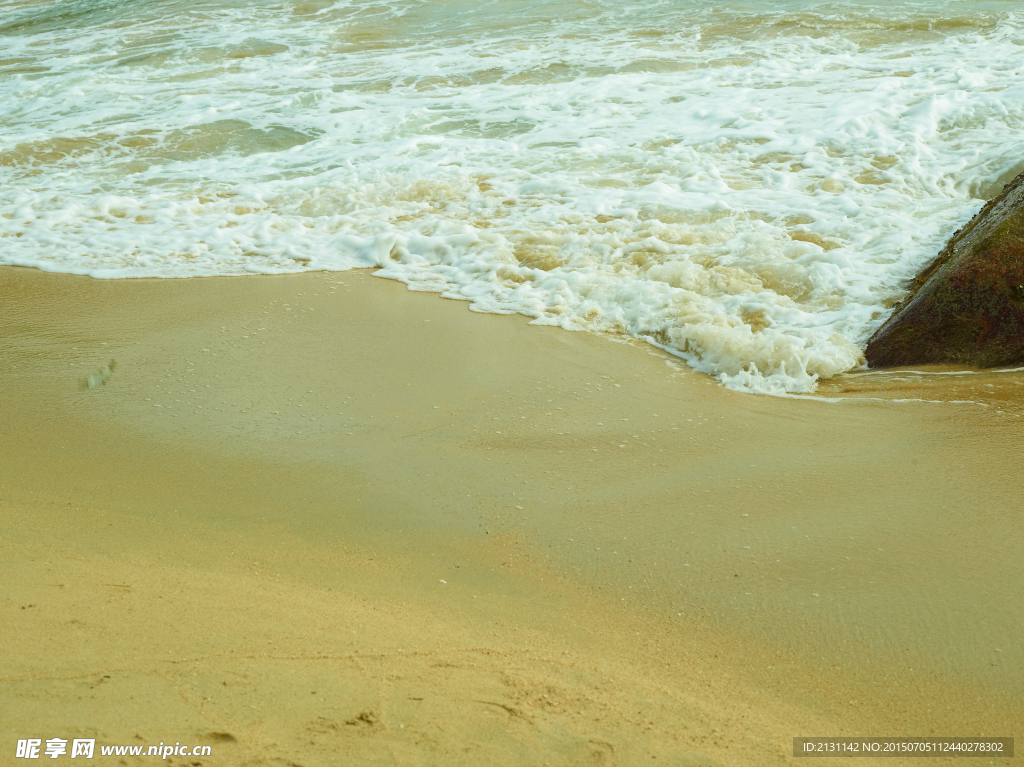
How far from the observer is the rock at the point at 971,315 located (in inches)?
167

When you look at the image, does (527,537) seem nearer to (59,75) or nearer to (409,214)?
(409,214)

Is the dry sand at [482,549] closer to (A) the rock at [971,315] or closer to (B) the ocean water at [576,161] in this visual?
(A) the rock at [971,315]

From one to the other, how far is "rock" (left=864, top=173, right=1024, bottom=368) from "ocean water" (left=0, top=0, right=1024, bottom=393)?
261mm

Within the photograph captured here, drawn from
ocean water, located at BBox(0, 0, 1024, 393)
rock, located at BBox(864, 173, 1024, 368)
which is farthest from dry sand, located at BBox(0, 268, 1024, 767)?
ocean water, located at BBox(0, 0, 1024, 393)

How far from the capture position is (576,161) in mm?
7285

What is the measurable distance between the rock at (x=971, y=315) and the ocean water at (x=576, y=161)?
0.85 feet

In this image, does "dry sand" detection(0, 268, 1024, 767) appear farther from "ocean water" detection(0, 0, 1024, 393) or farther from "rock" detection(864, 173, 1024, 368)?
"ocean water" detection(0, 0, 1024, 393)

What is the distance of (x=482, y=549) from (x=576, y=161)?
500cm

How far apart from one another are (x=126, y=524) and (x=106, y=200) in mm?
4707

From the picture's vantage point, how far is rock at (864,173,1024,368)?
4254 millimetres

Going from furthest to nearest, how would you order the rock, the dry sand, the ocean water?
the ocean water < the rock < the dry sand

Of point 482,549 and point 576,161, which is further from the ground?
point 576,161

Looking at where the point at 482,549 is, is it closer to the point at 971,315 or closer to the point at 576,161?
the point at 971,315

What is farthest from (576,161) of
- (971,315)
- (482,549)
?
(482,549)
